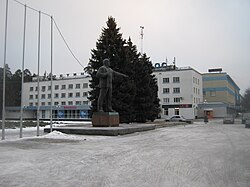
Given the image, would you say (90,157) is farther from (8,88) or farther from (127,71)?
(127,71)

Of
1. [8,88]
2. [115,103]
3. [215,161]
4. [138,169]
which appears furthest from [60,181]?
[115,103]

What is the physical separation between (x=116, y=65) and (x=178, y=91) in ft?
137

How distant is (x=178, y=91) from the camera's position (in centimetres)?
7031

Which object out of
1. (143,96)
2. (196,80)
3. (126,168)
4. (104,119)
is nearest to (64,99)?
(196,80)

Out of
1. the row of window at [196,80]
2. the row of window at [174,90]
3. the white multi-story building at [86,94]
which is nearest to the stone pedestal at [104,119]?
the white multi-story building at [86,94]

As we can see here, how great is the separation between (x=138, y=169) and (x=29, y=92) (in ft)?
262

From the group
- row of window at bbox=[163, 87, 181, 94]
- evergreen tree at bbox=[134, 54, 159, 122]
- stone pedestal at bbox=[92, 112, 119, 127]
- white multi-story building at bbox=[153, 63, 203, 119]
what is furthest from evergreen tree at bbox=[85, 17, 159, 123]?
row of window at bbox=[163, 87, 181, 94]

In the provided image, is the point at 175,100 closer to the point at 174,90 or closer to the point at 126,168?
the point at 174,90

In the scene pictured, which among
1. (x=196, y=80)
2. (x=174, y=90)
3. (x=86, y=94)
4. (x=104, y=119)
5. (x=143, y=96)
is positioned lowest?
(x=104, y=119)

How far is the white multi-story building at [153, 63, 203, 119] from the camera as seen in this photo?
6888cm

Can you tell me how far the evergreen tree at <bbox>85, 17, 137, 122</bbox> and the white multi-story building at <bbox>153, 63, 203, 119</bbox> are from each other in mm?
39409

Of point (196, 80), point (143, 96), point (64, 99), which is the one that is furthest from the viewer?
point (64, 99)

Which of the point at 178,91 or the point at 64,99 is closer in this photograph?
the point at 178,91

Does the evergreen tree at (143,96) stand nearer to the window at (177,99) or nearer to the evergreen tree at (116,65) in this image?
the evergreen tree at (116,65)
